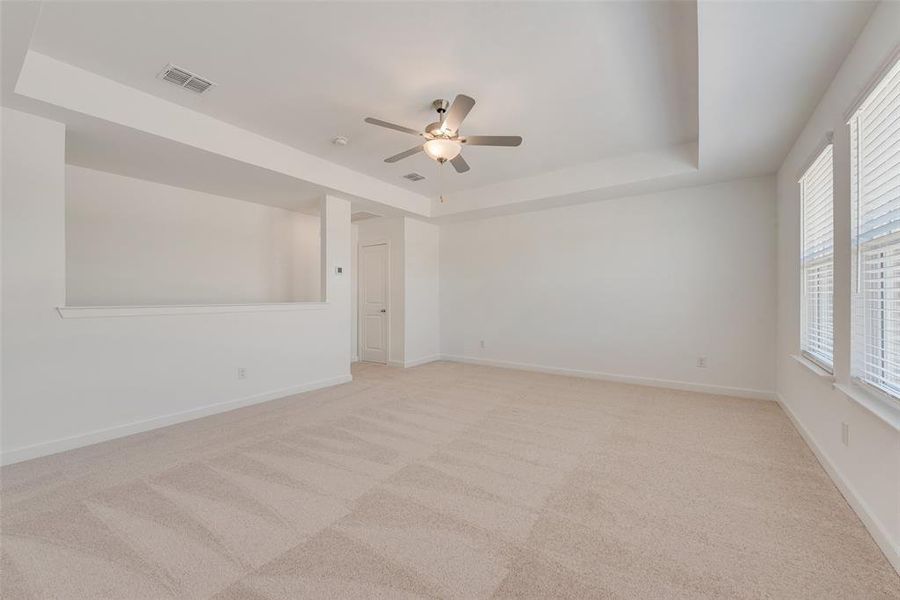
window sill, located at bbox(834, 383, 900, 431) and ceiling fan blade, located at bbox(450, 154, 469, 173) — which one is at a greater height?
ceiling fan blade, located at bbox(450, 154, 469, 173)

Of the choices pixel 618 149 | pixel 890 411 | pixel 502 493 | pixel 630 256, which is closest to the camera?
pixel 890 411

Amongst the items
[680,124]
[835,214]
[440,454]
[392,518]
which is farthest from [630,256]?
[392,518]

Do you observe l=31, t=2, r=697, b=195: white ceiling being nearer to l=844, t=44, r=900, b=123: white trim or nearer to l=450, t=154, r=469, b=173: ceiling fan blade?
l=450, t=154, r=469, b=173: ceiling fan blade

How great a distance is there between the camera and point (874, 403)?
176cm

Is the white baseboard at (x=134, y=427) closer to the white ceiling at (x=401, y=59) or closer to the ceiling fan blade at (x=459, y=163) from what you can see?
the white ceiling at (x=401, y=59)

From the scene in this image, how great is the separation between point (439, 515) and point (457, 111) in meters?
2.50

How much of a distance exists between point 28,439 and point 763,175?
6980mm

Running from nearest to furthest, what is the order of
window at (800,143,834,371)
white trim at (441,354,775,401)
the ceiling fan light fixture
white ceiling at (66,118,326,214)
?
window at (800,143,834,371), the ceiling fan light fixture, white ceiling at (66,118,326,214), white trim at (441,354,775,401)

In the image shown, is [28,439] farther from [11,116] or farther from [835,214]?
[835,214]

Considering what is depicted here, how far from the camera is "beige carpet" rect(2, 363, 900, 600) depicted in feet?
4.78

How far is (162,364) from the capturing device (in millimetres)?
3275

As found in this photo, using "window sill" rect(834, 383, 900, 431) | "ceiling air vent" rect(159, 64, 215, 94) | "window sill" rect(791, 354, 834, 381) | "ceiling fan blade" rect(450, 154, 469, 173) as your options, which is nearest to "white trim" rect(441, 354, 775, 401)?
"window sill" rect(791, 354, 834, 381)

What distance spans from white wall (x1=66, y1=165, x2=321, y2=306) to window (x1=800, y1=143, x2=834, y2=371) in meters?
5.91

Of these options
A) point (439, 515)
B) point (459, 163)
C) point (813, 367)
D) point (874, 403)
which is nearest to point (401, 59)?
point (459, 163)
